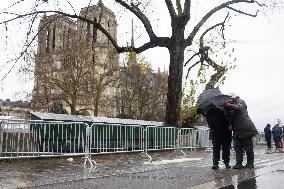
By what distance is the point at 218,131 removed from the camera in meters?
10.4

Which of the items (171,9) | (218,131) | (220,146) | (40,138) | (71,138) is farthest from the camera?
(171,9)

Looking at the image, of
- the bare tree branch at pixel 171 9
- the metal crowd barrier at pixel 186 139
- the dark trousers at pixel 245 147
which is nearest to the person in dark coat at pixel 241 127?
the dark trousers at pixel 245 147

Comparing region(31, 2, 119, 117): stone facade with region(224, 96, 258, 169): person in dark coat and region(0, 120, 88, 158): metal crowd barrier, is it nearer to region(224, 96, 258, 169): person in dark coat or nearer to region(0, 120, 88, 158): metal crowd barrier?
region(0, 120, 88, 158): metal crowd barrier

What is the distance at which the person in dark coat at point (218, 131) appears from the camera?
1038cm

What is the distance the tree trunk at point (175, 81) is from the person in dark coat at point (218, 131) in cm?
1091

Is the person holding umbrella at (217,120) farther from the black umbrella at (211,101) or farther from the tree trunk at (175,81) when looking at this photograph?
the tree trunk at (175,81)

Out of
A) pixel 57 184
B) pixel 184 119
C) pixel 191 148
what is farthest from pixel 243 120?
pixel 184 119

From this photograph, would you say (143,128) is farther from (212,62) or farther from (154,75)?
(154,75)

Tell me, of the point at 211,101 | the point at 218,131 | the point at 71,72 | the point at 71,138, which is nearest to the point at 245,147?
the point at 218,131

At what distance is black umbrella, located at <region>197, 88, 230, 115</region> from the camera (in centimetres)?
1030

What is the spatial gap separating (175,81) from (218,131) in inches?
452

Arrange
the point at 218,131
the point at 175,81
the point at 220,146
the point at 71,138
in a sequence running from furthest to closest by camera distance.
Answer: the point at 175,81, the point at 71,138, the point at 220,146, the point at 218,131

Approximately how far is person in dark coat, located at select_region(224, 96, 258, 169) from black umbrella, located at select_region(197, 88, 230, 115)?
0.51ft

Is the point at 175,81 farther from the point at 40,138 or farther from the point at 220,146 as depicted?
the point at 220,146
